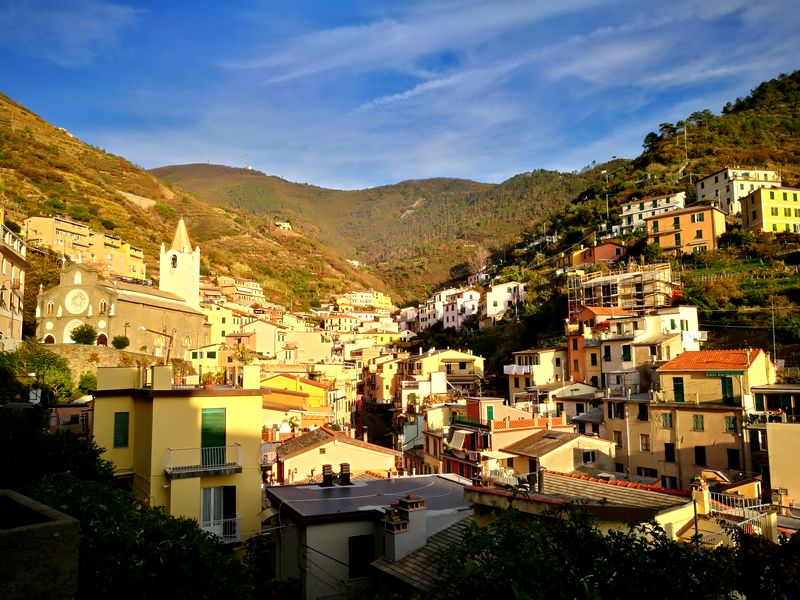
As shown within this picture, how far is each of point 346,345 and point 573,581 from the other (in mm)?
76060

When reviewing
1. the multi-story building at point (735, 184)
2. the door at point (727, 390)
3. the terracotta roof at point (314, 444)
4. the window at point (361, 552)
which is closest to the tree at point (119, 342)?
the terracotta roof at point (314, 444)

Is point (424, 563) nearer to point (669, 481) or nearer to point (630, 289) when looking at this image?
point (669, 481)

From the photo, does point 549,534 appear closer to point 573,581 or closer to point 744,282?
point 573,581

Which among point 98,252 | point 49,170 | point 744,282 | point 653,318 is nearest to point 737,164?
→ point 744,282

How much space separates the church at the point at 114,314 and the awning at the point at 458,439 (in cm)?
3332

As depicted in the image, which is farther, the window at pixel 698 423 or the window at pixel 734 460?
the window at pixel 698 423

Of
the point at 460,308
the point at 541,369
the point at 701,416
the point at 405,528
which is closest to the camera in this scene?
the point at 405,528

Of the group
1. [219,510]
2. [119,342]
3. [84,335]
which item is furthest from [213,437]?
[119,342]

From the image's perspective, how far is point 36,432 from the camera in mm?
12273

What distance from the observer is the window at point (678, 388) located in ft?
97.3

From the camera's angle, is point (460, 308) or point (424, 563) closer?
point (424, 563)

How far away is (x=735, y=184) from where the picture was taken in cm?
7200

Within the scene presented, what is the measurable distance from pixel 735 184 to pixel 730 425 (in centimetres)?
5503

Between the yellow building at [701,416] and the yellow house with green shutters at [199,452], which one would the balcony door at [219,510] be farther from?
the yellow building at [701,416]
